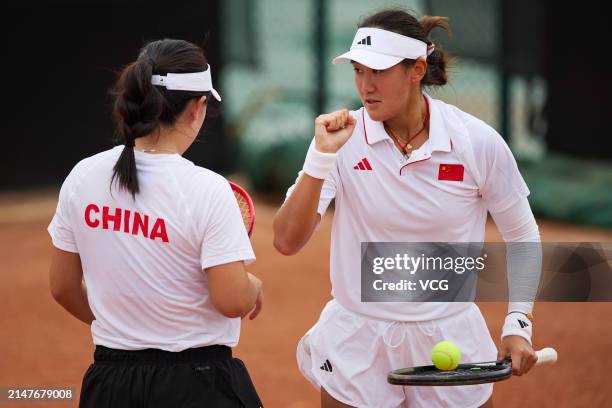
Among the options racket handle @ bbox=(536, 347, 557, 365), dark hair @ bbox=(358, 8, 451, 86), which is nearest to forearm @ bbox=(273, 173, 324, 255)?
dark hair @ bbox=(358, 8, 451, 86)

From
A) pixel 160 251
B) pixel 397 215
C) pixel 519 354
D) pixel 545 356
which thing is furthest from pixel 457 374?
pixel 160 251

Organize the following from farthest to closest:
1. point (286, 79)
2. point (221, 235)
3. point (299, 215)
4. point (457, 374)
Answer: point (286, 79) → point (299, 215) → point (457, 374) → point (221, 235)

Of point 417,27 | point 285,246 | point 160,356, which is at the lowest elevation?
point 160,356

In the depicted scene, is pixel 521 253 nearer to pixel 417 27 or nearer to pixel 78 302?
pixel 417 27

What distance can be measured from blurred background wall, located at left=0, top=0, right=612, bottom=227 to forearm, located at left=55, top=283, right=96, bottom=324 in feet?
26.4

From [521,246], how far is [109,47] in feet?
36.9

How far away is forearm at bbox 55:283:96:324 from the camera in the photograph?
297 cm

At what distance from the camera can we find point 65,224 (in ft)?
9.32

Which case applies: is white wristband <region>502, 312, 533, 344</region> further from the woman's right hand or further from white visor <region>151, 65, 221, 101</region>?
white visor <region>151, 65, 221, 101</region>

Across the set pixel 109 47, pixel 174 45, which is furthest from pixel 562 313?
pixel 109 47

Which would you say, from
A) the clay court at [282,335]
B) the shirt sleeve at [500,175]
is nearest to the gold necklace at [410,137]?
the shirt sleeve at [500,175]

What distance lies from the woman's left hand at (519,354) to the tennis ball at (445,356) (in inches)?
7.8

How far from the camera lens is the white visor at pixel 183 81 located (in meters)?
2.79

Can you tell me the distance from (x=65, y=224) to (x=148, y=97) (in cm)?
43
